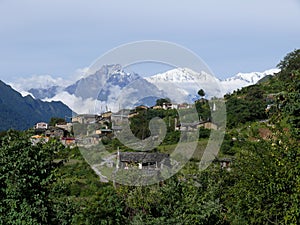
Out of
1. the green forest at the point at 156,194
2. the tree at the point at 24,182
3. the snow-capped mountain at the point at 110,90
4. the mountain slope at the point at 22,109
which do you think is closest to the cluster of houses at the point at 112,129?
the tree at the point at 24,182

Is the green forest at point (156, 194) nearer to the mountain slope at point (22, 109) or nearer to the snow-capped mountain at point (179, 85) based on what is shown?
the snow-capped mountain at point (179, 85)

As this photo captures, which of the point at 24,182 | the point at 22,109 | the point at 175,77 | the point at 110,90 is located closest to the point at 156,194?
the point at 24,182

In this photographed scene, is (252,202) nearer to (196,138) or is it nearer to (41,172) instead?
(41,172)

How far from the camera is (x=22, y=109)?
134 metres

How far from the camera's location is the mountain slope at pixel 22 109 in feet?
387

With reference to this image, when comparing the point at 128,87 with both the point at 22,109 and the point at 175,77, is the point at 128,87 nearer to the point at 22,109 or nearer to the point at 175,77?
the point at 175,77

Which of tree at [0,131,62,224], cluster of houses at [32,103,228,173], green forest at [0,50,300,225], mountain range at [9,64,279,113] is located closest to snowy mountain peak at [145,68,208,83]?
mountain range at [9,64,279,113]

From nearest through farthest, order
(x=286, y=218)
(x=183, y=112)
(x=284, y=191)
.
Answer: (x=286, y=218) → (x=284, y=191) → (x=183, y=112)

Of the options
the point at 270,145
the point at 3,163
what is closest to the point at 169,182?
the point at 270,145

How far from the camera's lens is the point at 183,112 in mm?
37531

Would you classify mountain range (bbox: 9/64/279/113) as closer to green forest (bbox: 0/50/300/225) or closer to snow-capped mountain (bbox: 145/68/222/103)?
snow-capped mountain (bbox: 145/68/222/103)

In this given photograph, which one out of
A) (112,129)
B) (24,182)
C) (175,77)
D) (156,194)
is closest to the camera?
(24,182)

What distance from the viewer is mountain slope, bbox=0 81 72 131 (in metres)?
118

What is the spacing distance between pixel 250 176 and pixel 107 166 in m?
17.6
